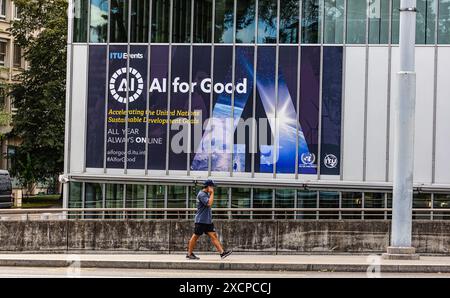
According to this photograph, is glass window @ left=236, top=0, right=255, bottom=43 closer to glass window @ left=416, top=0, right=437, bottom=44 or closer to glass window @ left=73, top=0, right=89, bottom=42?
glass window @ left=73, top=0, right=89, bottom=42

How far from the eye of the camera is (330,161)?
111 ft

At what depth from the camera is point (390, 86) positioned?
110 ft

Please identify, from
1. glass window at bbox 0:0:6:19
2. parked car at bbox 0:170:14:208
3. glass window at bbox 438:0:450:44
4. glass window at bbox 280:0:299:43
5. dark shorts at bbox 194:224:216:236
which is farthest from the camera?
glass window at bbox 0:0:6:19

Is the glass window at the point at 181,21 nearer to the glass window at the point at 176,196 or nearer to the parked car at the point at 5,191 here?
the glass window at the point at 176,196

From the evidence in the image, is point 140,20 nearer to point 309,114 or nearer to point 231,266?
point 309,114

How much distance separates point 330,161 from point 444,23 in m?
6.72

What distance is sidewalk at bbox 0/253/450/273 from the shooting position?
17.0 m

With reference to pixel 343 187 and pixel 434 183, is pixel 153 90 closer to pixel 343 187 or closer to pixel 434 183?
pixel 343 187

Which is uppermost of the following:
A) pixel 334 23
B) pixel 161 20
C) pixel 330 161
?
pixel 161 20

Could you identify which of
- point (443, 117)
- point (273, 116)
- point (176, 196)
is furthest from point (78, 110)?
point (443, 117)

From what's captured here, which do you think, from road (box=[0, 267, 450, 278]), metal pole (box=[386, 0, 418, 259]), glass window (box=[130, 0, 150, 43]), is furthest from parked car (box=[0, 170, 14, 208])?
metal pole (box=[386, 0, 418, 259])

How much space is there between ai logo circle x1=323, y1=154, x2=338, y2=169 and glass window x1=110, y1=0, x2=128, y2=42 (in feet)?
30.0
